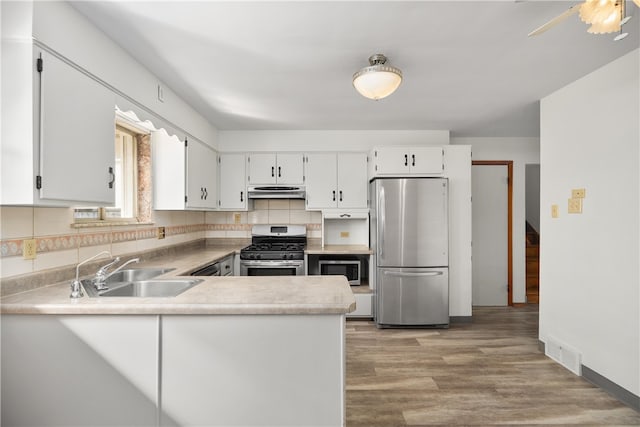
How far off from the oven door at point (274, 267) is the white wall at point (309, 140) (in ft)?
4.84

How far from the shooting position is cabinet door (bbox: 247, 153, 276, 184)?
14.3 feet

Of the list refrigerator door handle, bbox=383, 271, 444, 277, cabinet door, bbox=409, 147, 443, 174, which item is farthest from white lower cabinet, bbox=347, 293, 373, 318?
cabinet door, bbox=409, 147, 443, 174

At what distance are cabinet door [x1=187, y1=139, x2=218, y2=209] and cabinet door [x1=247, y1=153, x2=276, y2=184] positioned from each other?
42 centimetres

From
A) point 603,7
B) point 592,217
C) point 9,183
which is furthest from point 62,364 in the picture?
point 592,217

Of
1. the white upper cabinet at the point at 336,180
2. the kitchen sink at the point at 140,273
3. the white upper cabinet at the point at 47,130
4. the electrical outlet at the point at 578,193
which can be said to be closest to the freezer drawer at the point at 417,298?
the white upper cabinet at the point at 336,180

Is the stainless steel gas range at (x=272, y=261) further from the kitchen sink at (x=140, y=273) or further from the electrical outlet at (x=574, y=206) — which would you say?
the electrical outlet at (x=574, y=206)

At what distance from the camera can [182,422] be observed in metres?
1.56

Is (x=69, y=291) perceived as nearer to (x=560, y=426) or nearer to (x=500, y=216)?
(x=560, y=426)

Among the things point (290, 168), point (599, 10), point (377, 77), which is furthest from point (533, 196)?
point (599, 10)

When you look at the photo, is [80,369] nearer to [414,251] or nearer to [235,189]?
[235,189]

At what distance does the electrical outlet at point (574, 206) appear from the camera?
2730mm

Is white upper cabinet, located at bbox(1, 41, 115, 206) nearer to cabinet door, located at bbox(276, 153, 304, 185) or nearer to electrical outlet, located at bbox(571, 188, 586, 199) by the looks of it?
cabinet door, located at bbox(276, 153, 304, 185)

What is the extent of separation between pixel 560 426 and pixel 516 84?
252 centimetres

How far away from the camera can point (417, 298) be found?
3852 millimetres
